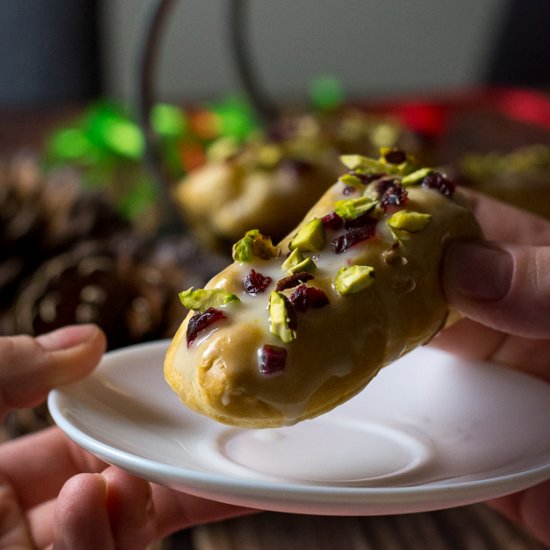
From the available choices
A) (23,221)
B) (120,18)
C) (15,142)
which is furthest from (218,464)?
(120,18)

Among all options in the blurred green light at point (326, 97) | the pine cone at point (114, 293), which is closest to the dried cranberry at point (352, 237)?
the pine cone at point (114, 293)

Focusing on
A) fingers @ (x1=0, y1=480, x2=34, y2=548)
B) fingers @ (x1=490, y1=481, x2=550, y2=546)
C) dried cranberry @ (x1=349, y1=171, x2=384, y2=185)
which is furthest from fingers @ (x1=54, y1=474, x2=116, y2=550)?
fingers @ (x1=490, y1=481, x2=550, y2=546)

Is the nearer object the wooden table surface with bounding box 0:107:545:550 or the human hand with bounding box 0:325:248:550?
the human hand with bounding box 0:325:248:550

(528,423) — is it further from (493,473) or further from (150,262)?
(150,262)

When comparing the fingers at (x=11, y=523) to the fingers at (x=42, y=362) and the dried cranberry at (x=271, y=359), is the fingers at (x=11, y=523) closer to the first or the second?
the fingers at (x=42, y=362)

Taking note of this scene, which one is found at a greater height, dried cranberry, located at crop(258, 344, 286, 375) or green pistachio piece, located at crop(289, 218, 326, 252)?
green pistachio piece, located at crop(289, 218, 326, 252)

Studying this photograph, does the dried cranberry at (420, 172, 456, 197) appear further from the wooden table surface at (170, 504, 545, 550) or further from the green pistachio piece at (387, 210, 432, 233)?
the wooden table surface at (170, 504, 545, 550)

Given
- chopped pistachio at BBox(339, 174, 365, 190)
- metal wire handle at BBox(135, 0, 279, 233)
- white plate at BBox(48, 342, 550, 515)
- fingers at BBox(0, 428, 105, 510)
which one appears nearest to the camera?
white plate at BBox(48, 342, 550, 515)
